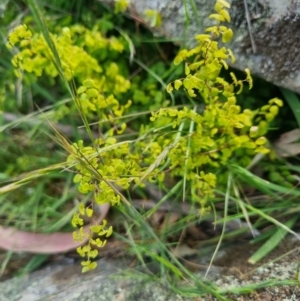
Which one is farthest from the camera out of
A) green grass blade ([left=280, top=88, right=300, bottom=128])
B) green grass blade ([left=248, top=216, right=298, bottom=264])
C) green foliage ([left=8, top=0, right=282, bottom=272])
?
green grass blade ([left=280, top=88, right=300, bottom=128])

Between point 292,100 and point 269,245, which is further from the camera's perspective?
point 292,100

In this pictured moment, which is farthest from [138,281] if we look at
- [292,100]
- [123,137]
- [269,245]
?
[292,100]

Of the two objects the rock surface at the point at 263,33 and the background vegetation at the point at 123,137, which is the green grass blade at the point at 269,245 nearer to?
the background vegetation at the point at 123,137

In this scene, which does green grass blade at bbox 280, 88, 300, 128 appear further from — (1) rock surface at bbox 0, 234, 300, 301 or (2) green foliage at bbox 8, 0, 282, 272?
(1) rock surface at bbox 0, 234, 300, 301

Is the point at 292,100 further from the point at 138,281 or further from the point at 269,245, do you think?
the point at 138,281

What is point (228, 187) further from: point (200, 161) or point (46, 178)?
point (46, 178)

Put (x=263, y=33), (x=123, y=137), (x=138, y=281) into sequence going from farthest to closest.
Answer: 1. (x=123, y=137)
2. (x=263, y=33)
3. (x=138, y=281)

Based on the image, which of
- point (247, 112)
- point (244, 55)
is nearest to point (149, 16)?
point (244, 55)

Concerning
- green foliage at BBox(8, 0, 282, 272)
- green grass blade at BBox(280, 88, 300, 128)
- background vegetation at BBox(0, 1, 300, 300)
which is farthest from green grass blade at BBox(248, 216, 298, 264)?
green grass blade at BBox(280, 88, 300, 128)
